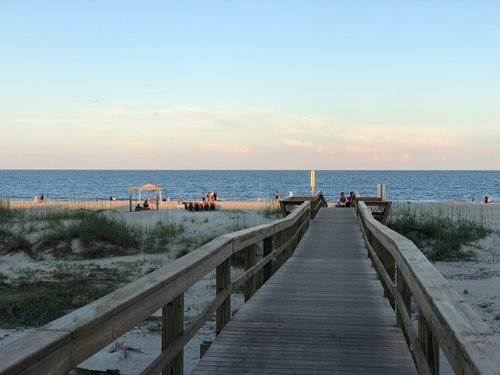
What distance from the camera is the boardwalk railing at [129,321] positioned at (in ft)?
6.22

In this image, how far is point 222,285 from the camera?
198 inches

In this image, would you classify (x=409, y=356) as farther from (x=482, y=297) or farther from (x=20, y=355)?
(x=482, y=297)

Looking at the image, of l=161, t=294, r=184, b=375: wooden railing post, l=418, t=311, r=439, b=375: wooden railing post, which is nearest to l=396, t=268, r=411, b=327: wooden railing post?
l=418, t=311, r=439, b=375: wooden railing post

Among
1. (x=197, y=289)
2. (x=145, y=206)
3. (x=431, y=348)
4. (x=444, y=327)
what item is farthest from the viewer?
(x=145, y=206)

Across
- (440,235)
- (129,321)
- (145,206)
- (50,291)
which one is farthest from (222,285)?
(145,206)

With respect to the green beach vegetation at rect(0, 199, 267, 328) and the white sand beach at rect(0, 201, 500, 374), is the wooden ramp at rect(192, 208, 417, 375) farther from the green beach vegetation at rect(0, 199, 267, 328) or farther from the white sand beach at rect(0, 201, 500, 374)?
the green beach vegetation at rect(0, 199, 267, 328)

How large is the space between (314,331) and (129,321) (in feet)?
9.71

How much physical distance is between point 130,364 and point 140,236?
11.6 m

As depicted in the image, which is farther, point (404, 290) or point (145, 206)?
point (145, 206)

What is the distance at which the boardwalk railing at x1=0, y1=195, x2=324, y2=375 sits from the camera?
6.22 ft

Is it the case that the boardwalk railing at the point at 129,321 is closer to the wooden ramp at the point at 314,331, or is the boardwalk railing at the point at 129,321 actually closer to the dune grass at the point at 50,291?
the wooden ramp at the point at 314,331

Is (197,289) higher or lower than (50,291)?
lower

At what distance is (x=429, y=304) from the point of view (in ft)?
9.29

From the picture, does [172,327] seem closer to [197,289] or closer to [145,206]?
[197,289]
